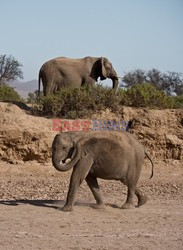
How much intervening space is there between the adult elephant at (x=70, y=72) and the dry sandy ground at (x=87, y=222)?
18.2ft

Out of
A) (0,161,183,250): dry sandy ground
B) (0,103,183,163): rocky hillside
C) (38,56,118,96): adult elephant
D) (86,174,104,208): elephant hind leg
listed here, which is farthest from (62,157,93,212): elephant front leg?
(38,56,118,96): adult elephant

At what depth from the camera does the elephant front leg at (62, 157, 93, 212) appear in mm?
9594

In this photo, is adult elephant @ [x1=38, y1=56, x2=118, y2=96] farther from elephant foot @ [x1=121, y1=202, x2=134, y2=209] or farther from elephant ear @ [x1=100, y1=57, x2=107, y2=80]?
elephant foot @ [x1=121, y1=202, x2=134, y2=209]

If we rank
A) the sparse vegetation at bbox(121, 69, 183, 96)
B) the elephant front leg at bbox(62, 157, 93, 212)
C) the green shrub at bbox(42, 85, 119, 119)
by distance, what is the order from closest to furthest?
the elephant front leg at bbox(62, 157, 93, 212), the green shrub at bbox(42, 85, 119, 119), the sparse vegetation at bbox(121, 69, 183, 96)

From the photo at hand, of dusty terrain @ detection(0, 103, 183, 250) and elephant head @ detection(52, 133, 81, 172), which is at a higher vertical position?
elephant head @ detection(52, 133, 81, 172)

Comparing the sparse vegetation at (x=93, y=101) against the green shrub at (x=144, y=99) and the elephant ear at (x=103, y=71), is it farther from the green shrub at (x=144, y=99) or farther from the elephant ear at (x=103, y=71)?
the elephant ear at (x=103, y=71)

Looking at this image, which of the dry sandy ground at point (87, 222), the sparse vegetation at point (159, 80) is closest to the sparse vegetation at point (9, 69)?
the sparse vegetation at point (159, 80)

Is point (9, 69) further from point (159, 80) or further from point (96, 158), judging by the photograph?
point (96, 158)

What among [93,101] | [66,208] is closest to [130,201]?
[66,208]

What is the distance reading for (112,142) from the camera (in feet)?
32.7

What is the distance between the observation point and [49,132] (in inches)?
624

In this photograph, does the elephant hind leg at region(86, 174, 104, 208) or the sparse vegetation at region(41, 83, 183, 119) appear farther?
Result: the sparse vegetation at region(41, 83, 183, 119)

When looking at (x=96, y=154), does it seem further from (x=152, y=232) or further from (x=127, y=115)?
→ (x=127, y=115)

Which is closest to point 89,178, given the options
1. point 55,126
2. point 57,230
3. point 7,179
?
point 57,230
